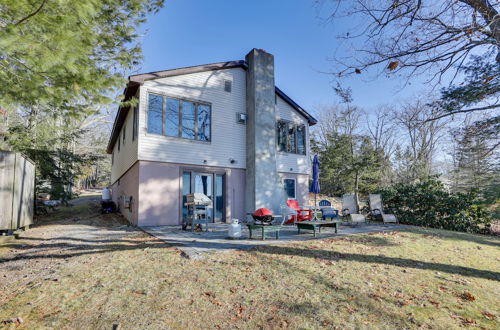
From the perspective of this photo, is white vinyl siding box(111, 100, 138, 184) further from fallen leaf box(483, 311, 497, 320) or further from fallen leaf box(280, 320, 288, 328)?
fallen leaf box(483, 311, 497, 320)

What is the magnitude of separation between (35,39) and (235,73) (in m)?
9.13

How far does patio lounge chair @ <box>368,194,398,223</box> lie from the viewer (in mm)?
11234

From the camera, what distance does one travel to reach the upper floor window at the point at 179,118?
32.4ft

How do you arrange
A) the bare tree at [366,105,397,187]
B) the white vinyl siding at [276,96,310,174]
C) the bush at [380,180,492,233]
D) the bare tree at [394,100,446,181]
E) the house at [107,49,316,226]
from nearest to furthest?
the house at [107,49,316,226], the bush at [380,180,492,233], the white vinyl siding at [276,96,310,174], the bare tree at [394,100,446,181], the bare tree at [366,105,397,187]

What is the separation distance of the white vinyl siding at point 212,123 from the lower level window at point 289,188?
9.01 ft

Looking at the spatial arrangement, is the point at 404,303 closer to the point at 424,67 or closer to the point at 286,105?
the point at 424,67

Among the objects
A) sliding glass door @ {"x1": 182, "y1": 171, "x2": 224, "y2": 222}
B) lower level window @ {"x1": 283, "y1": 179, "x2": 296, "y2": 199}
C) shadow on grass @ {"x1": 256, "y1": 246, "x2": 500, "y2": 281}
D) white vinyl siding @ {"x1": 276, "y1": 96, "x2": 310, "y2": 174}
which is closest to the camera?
shadow on grass @ {"x1": 256, "y1": 246, "x2": 500, "y2": 281}

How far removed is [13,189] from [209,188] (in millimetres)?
6008

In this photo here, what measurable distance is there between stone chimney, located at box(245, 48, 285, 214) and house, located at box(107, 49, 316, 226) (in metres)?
0.04

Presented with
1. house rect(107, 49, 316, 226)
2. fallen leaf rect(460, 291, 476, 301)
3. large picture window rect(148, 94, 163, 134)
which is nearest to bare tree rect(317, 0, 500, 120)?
fallen leaf rect(460, 291, 476, 301)

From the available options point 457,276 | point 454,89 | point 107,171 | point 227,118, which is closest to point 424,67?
point 457,276

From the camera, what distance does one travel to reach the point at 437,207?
11172 millimetres

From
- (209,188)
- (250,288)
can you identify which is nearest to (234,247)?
(250,288)

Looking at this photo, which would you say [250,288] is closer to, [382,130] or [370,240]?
[370,240]
